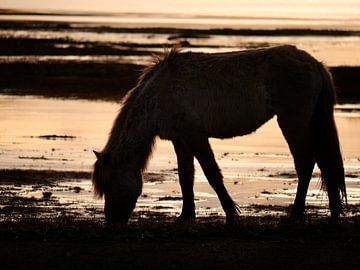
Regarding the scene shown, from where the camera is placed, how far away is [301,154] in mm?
10734

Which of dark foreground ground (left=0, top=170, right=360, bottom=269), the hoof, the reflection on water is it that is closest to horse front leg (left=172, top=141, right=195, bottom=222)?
the hoof

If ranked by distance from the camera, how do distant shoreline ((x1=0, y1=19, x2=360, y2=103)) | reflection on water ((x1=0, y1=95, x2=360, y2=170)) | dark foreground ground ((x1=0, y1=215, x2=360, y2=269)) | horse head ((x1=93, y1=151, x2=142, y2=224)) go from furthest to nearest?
distant shoreline ((x1=0, y1=19, x2=360, y2=103)) < reflection on water ((x1=0, y1=95, x2=360, y2=170)) < horse head ((x1=93, y1=151, x2=142, y2=224)) < dark foreground ground ((x1=0, y1=215, x2=360, y2=269))

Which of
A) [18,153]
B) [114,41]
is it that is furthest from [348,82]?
[114,41]

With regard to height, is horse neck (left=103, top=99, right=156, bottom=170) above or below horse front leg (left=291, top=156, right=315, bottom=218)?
above

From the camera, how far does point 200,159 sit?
1059cm

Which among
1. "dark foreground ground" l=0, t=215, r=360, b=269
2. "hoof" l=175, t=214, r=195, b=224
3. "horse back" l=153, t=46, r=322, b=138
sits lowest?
"dark foreground ground" l=0, t=215, r=360, b=269

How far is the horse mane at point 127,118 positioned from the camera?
10578 mm

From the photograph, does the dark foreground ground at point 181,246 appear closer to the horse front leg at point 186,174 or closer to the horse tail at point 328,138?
the horse tail at point 328,138

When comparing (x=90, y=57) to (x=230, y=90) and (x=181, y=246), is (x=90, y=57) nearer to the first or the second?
(x=230, y=90)

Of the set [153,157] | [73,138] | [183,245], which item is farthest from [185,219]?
[73,138]

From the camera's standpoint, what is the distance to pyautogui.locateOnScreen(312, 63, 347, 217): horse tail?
35.6 ft

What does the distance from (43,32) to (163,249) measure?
131ft

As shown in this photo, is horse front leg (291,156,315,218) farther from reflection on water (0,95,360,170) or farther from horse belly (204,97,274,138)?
reflection on water (0,95,360,170)

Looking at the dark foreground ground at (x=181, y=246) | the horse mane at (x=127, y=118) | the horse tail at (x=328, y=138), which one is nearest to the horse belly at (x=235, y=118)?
the horse tail at (x=328, y=138)
